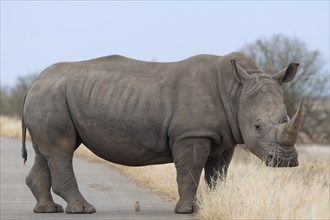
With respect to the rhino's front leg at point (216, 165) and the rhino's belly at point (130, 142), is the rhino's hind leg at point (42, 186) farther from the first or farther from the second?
the rhino's front leg at point (216, 165)

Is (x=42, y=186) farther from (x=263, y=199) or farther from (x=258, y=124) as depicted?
(x=263, y=199)

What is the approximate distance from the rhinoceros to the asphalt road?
0.40m

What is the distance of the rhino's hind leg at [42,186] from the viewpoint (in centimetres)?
1275

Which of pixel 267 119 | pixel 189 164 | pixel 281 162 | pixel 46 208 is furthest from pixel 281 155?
pixel 46 208

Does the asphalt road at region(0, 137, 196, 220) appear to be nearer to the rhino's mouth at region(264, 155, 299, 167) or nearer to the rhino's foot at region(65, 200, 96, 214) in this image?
the rhino's foot at region(65, 200, 96, 214)

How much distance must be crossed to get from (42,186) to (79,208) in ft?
2.56

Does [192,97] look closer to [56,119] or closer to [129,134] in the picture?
[129,134]

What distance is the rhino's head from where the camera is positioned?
11.3 metres

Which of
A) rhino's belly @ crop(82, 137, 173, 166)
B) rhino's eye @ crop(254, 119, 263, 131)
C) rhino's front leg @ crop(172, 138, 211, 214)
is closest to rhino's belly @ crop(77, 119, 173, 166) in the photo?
rhino's belly @ crop(82, 137, 173, 166)

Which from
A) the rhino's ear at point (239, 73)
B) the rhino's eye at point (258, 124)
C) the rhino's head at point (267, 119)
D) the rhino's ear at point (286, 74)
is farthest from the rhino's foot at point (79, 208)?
the rhino's ear at point (286, 74)

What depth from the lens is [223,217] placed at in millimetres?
10578

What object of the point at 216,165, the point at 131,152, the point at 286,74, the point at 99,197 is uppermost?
the point at 286,74

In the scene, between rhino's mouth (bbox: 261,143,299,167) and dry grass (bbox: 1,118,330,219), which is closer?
dry grass (bbox: 1,118,330,219)

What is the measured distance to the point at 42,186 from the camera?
42.7ft
